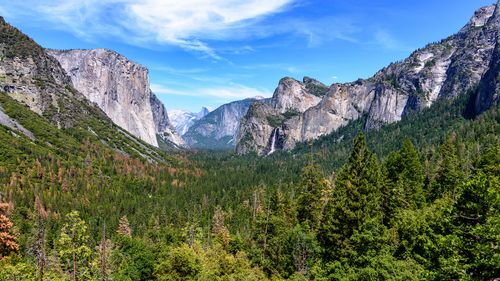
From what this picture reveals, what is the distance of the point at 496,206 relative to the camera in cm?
2336

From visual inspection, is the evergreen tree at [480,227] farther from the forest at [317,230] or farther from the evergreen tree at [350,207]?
the evergreen tree at [350,207]

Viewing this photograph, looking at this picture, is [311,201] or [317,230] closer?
[317,230]

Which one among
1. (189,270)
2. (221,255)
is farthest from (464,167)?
(189,270)

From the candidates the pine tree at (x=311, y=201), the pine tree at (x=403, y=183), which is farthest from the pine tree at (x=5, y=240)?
the pine tree at (x=403, y=183)

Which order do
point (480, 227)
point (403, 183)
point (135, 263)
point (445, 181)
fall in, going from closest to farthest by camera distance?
point (480, 227)
point (403, 183)
point (445, 181)
point (135, 263)

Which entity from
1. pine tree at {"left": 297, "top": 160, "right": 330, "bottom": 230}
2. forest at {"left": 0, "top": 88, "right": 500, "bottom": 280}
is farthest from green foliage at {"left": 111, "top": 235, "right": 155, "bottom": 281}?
pine tree at {"left": 297, "top": 160, "right": 330, "bottom": 230}

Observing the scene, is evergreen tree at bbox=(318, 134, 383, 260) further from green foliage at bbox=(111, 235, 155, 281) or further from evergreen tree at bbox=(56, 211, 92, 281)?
green foliage at bbox=(111, 235, 155, 281)

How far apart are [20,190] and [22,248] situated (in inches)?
2320

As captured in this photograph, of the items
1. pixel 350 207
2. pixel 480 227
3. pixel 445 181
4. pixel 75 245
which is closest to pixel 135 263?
pixel 75 245

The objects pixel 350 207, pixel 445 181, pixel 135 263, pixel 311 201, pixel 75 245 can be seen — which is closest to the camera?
pixel 75 245

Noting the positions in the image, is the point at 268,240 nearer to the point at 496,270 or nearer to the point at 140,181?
the point at 496,270

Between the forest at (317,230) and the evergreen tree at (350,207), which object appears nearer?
the forest at (317,230)

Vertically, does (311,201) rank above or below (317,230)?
above

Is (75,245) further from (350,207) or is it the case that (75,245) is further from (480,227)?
(480,227)
